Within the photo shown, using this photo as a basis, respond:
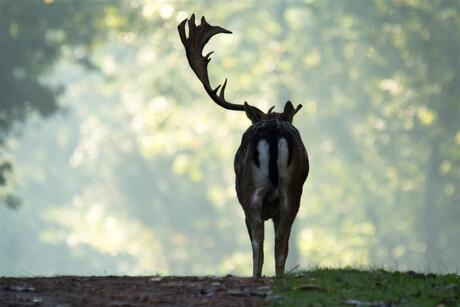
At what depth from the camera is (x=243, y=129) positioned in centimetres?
5756

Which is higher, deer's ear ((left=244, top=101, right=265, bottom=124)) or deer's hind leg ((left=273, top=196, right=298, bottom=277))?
deer's ear ((left=244, top=101, right=265, bottom=124))

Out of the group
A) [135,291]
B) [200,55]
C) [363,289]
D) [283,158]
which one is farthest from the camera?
[200,55]

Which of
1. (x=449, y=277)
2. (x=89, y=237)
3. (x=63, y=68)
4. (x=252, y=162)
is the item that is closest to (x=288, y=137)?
(x=252, y=162)

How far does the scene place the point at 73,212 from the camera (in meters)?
73.8

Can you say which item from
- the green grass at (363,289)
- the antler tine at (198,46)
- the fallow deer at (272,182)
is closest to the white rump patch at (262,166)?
the fallow deer at (272,182)

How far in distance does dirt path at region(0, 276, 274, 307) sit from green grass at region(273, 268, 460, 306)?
0.79 feet

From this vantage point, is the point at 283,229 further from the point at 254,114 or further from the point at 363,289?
the point at 254,114

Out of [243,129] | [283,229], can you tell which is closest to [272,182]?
[283,229]

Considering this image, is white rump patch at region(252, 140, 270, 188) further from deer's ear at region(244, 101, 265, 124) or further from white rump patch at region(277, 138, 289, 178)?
deer's ear at region(244, 101, 265, 124)

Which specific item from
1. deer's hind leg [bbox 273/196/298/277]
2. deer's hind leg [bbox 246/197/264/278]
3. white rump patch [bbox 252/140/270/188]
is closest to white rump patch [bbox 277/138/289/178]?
white rump patch [bbox 252/140/270/188]

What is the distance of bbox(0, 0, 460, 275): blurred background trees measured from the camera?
48.0m

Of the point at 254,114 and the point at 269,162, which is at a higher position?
the point at 254,114

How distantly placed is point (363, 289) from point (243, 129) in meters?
47.6

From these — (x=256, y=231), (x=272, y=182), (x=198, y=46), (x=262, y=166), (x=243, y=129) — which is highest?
(x=243, y=129)
